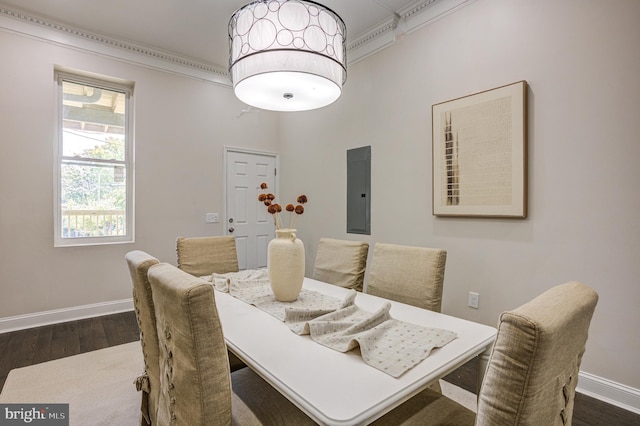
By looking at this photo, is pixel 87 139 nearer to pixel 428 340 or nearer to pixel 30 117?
pixel 30 117

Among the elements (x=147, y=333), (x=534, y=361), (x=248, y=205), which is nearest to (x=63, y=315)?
(x=248, y=205)

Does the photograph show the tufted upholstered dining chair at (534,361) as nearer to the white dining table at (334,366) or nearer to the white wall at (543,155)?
the white dining table at (334,366)

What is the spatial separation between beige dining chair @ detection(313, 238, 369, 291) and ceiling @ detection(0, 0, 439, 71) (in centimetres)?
222

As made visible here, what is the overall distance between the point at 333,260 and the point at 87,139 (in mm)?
3107

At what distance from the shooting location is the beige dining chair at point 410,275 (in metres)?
1.72

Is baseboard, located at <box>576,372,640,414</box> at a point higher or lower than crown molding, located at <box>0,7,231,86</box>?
lower

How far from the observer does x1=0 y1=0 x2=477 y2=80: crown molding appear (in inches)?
115

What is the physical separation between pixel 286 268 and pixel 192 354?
767 millimetres

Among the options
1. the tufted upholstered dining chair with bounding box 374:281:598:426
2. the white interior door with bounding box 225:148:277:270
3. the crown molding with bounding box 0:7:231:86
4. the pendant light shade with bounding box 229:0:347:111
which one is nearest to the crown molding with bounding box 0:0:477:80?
the crown molding with bounding box 0:7:231:86

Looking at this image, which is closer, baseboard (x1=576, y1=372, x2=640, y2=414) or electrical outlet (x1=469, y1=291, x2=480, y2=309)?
baseboard (x1=576, y1=372, x2=640, y2=414)

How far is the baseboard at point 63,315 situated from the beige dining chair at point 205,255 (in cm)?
181

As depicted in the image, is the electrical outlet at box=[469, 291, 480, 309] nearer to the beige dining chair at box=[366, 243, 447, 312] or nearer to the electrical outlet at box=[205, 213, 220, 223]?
the beige dining chair at box=[366, 243, 447, 312]

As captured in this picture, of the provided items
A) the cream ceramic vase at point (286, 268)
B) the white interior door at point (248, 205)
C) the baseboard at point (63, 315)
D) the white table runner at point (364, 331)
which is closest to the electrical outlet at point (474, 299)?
the white table runner at point (364, 331)

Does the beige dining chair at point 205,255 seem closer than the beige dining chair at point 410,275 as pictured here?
No
